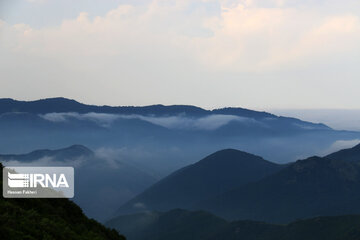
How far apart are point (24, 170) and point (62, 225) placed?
43790 millimetres

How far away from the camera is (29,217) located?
52.3m

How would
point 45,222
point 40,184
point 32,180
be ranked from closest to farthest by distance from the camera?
1. point 45,222
2. point 32,180
3. point 40,184

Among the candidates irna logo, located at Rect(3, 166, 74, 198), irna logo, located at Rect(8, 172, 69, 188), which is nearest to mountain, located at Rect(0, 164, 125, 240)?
irna logo, located at Rect(3, 166, 74, 198)

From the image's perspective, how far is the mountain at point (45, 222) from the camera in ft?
152

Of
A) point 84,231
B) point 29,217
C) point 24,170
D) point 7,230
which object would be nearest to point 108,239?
point 84,231

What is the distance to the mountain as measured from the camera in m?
46.3

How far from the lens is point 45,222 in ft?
169

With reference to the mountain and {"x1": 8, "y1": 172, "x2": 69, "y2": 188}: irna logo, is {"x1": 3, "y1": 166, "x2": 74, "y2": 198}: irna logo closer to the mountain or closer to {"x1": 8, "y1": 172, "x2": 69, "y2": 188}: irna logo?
{"x1": 8, "y1": 172, "x2": 69, "y2": 188}: irna logo

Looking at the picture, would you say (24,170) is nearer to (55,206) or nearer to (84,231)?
(55,206)

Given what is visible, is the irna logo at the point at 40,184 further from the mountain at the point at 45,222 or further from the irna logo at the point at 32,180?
the mountain at the point at 45,222

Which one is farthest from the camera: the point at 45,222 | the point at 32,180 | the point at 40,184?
the point at 40,184

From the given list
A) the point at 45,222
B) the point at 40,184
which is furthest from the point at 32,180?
the point at 45,222

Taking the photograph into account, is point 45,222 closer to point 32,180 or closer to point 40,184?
point 32,180

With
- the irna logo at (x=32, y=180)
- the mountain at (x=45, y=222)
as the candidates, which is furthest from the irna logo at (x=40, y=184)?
the mountain at (x=45, y=222)
